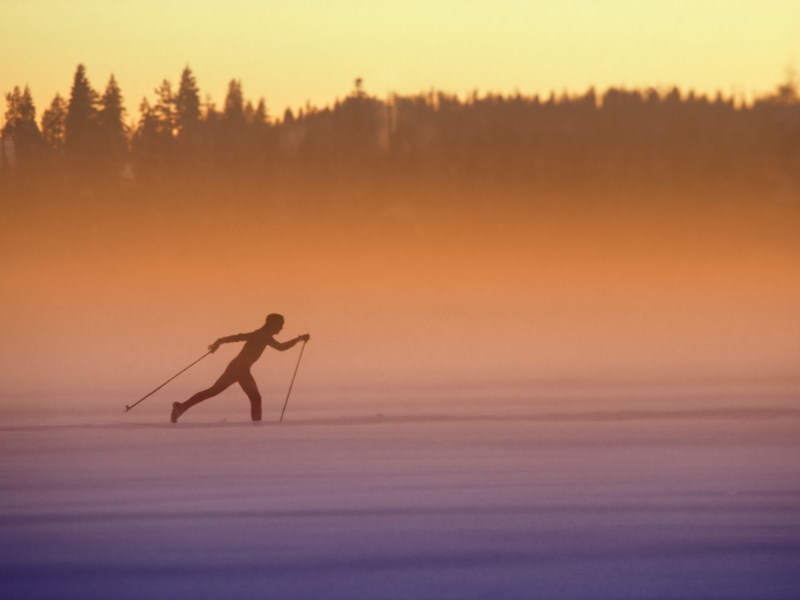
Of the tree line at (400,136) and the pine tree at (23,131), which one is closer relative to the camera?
the pine tree at (23,131)

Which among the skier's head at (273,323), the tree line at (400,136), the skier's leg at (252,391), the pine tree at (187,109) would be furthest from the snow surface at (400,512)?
the pine tree at (187,109)

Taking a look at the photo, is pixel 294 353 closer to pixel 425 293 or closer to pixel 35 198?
pixel 35 198

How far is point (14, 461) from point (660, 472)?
163 inches

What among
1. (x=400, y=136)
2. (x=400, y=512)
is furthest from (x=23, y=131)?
(x=400, y=512)

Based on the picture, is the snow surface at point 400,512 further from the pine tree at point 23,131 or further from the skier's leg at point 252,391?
the pine tree at point 23,131

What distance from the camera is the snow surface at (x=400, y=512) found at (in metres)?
5.04

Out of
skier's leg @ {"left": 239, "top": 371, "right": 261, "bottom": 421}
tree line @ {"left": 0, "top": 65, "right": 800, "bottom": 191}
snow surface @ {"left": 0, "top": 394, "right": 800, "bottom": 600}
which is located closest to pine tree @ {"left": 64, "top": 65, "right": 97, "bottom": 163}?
tree line @ {"left": 0, "top": 65, "right": 800, "bottom": 191}

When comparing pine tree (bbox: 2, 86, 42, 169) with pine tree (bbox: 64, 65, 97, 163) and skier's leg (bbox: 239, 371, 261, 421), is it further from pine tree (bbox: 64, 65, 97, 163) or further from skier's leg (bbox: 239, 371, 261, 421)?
skier's leg (bbox: 239, 371, 261, 421)

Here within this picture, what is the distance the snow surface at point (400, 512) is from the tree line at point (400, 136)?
32.9ft

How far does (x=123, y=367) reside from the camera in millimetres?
16781

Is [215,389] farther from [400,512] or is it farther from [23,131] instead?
[23,131]

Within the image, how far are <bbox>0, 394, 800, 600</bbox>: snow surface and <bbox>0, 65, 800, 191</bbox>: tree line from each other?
1003 cm

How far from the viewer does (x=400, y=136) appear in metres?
24.5

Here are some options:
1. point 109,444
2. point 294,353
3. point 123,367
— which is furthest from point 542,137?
point 109,444
